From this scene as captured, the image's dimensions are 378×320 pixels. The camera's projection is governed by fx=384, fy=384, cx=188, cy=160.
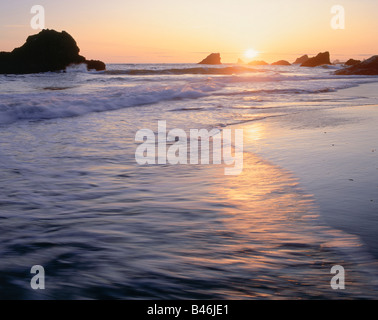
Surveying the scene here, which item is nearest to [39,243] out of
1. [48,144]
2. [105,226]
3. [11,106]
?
[105,226]

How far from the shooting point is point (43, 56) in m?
59.7

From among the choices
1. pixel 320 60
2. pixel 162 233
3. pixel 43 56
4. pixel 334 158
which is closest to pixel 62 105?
pixel 334 158

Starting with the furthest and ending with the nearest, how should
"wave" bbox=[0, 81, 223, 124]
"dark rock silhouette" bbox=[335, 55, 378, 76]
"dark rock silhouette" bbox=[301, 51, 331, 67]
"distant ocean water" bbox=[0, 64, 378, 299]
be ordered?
1. "dark rock silhouette" bbox=[301, 51, 331, 67]
2. "dark rock silhouette" bbox=[335, 55, 378, 76]
3. "wave" bbox=[0, 81, 223, 124]
4. "distant ocean water" bbox=[0, 64, 378, 299]

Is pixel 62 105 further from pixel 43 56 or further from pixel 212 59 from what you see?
pixel 212 59

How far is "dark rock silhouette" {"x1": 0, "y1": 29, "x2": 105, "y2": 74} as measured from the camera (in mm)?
58400

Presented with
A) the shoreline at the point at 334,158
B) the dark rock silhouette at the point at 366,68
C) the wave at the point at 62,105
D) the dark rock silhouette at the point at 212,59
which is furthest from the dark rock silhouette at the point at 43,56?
the shoreline at the point at 334,158

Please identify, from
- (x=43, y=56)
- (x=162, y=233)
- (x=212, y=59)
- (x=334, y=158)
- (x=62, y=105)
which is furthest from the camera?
(x=212, y=59)

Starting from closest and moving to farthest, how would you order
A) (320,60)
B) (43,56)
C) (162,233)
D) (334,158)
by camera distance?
1. (162,233)
2. (334,158)
3. (43,56)
4. (320,60)

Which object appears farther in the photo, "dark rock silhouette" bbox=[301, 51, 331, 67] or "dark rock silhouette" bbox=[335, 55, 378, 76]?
"dark rock silhouette" bbox=[301, 51, 331, 67]

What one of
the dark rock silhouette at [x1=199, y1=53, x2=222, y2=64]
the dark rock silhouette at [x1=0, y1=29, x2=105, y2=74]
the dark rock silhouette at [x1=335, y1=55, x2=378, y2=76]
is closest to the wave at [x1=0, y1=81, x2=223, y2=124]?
the dark rock silhouette at [x1=335, y1=55, x2=378, y2=76]

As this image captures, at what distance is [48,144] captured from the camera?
585cm

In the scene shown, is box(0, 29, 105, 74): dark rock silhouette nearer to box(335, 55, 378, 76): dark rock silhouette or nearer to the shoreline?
box(335, 55, 378, 76): dark rock silhouette

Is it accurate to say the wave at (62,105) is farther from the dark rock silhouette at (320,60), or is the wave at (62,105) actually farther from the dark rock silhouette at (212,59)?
the dark rock silhouette at (212,59)

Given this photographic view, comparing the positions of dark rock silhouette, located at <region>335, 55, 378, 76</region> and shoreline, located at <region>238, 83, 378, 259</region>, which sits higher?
dark rock silhouette, located at <region>335, 55, 378, 76</region>
